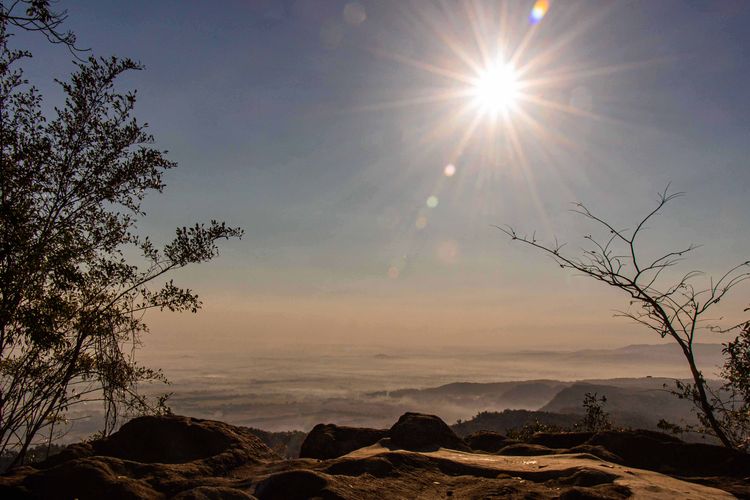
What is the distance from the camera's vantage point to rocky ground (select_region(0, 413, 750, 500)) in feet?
21.5

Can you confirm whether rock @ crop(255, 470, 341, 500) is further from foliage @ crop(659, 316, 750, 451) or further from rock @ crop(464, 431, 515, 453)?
foliage @ crop(659, 316, 750, 451)

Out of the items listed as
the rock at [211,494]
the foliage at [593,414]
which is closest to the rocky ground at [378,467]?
the rock at [211,494]

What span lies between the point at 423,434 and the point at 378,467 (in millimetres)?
3229

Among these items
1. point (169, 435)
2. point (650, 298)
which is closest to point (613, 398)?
point (650, 298)

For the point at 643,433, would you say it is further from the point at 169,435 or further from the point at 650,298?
the point at 169,435

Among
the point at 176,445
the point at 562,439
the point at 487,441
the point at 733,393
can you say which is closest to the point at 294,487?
the point at 176,445

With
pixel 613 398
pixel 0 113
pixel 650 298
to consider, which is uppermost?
pixel 0 113

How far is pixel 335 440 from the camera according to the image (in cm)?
1144

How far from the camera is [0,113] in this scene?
1085 cm

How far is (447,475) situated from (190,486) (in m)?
5.00

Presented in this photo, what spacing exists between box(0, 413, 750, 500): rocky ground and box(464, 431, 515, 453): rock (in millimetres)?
51

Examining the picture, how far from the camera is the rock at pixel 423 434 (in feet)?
35.6

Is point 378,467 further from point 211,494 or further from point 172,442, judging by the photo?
point 172,442

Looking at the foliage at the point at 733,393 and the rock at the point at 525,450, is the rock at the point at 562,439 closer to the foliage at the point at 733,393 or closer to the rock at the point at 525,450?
the rock at the point at 525,450
